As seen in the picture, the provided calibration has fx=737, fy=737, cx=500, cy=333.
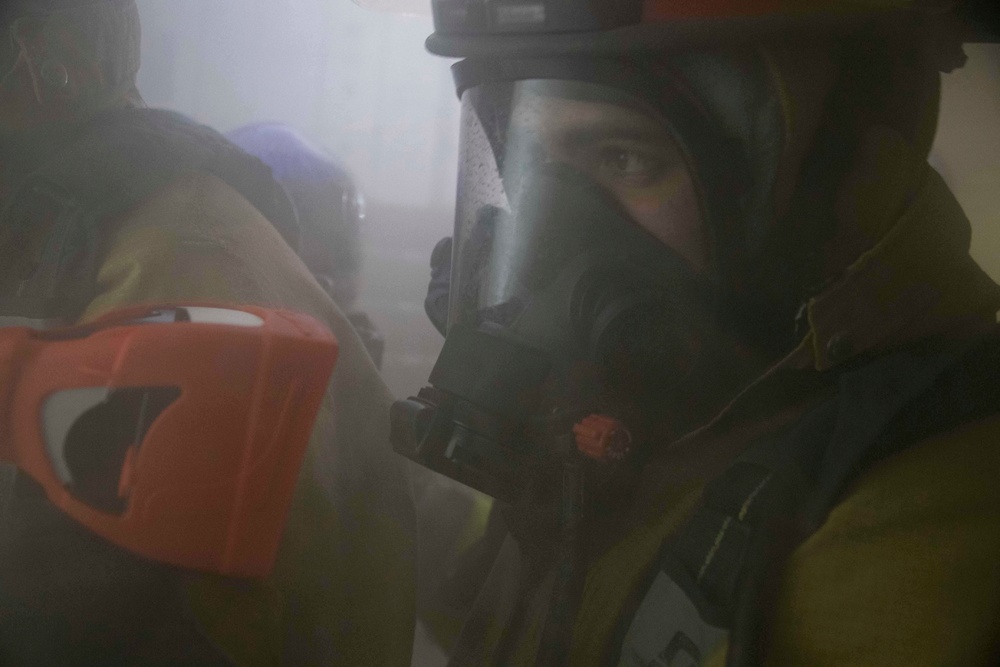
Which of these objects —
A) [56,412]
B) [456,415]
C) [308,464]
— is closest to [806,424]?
[456,415]

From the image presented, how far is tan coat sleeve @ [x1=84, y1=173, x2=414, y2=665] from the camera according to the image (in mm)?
539

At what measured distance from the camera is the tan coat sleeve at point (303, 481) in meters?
0.54

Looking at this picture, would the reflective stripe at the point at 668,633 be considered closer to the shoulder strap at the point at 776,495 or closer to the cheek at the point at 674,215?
the shoulder strap at the point at 776,495

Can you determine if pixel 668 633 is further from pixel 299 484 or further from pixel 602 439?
pixel 299 484

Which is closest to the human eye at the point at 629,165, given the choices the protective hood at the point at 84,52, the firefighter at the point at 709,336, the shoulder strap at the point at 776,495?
the firefighter at the point at 709,336

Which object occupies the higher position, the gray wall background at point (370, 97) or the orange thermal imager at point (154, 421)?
the gray wall background at point (370, 97)

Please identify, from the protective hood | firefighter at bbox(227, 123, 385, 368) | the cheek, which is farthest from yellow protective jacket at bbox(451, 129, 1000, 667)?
the protective hood

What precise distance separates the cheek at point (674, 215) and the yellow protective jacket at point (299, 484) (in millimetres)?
306

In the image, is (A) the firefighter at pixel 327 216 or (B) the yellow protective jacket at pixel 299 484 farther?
(A) the firefighter at pixel 327 216

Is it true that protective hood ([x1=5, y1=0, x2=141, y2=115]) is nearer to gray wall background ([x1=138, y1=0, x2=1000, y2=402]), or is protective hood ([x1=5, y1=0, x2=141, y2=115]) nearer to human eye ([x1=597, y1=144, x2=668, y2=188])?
gray wall background ([x1=138, y1=0, x2=1000, y2=402])

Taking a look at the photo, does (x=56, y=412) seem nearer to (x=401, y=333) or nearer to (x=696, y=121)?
(x=401, y=333)

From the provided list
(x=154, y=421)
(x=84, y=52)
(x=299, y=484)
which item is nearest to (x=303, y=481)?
(x=299, y=484)

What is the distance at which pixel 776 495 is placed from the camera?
1.69 feet

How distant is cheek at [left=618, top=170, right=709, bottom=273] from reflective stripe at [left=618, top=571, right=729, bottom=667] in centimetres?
30
